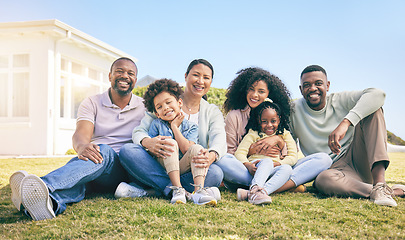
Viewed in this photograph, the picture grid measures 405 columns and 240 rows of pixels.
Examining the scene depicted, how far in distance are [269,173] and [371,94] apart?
4.76ft

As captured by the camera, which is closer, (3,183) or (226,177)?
(226,177)

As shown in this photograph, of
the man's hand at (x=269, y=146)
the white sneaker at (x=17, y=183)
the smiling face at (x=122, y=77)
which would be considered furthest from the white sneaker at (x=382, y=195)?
the white sneaker at (x=17, y=183)

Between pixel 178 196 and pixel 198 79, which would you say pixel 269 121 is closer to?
pixel 198 79

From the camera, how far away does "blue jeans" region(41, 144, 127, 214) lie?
102 inches

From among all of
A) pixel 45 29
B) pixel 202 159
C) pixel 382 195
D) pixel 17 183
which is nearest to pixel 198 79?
pixel 202 159

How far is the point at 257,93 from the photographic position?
382 centimetres

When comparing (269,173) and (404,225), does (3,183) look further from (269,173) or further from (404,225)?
(404,225)

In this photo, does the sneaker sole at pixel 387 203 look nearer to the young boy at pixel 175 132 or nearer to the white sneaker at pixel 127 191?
the young boy at pixel 175 132

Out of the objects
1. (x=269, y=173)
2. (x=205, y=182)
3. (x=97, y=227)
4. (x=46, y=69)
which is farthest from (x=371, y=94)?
(x=46, y=69)

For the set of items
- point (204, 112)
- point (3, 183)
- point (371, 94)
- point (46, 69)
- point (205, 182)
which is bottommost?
point (3, 183)

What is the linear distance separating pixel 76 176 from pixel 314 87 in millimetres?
2688

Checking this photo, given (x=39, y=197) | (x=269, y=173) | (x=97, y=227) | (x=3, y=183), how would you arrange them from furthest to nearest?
(x=3, y=183), (x=269, y=173), (x=39, y=197), (x=97, y=227)

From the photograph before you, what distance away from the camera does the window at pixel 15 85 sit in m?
11.5

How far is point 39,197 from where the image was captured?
245 cm
